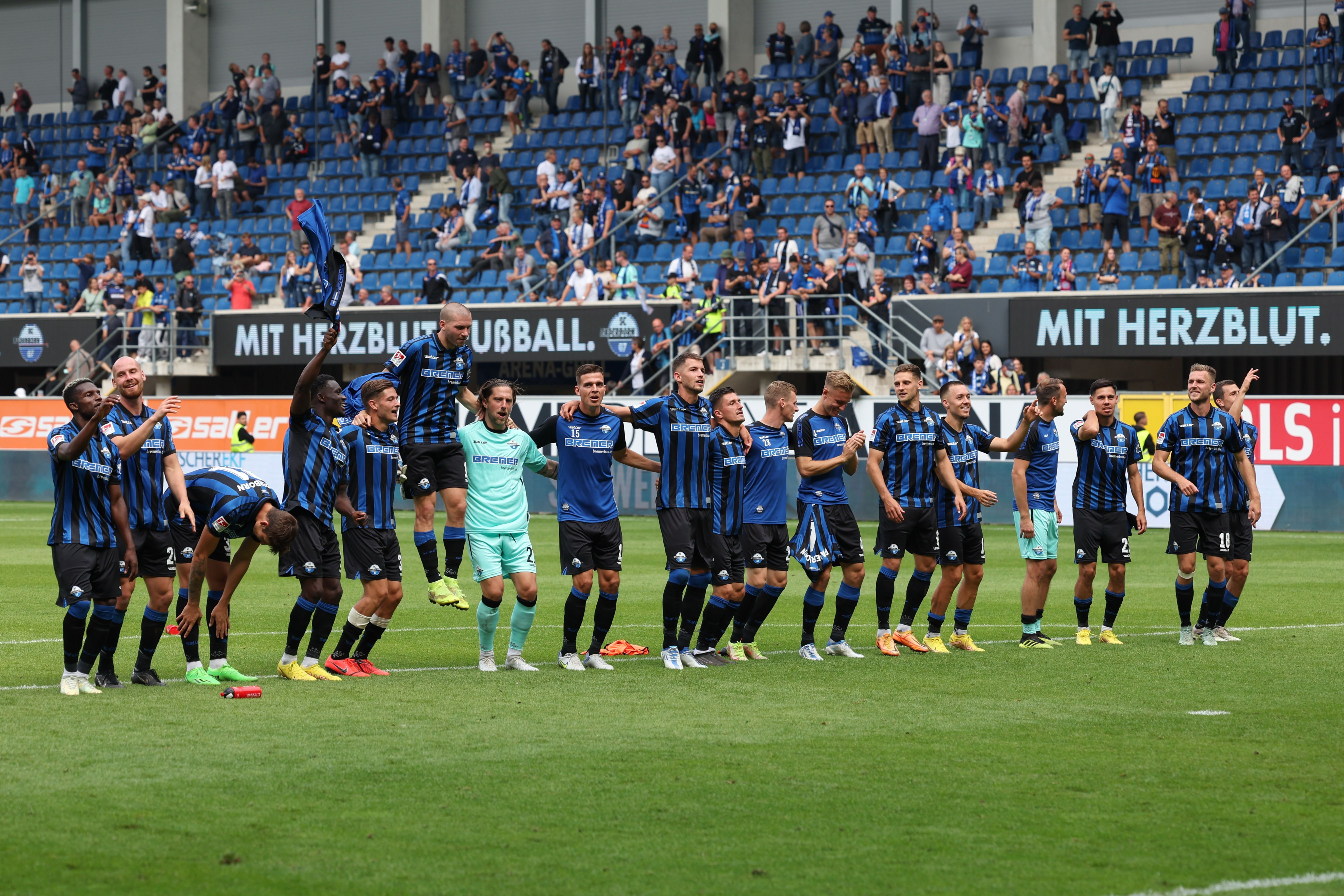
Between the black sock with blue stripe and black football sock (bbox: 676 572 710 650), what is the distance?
1581mm

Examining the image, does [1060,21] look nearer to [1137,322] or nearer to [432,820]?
[1137,322]

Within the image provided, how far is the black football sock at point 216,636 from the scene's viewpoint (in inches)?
434

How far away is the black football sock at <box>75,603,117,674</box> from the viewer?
10.3 metres

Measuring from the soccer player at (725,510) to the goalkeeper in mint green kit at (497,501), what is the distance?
1169 mm

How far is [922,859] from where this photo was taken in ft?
20.7

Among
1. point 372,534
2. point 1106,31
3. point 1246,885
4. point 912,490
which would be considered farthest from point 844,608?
point 1106,31

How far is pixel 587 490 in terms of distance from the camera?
37.7 ft

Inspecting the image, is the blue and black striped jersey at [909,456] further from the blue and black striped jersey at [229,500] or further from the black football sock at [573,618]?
the blue and black striped jersey at [229,500]

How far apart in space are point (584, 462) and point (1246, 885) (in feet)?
20.7

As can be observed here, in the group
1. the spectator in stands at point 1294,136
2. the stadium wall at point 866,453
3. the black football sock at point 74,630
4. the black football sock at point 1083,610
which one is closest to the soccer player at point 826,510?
the black football sock at point 1083,610

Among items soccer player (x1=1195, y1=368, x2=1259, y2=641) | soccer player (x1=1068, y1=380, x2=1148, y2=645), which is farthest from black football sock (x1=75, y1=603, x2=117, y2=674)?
soccer player (x1=1195, y1=368, x2=1259, y2=641)

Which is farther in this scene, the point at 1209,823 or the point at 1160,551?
Answer: the point at 1160,551

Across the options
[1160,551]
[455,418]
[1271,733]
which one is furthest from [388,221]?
[1271,733]

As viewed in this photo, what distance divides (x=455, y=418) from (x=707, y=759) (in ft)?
18.9
